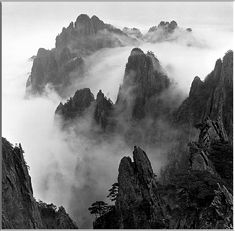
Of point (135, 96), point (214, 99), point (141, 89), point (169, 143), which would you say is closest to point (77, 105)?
point (135, 96)

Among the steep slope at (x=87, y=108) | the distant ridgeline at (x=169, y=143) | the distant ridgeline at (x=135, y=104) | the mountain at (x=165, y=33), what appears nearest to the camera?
the distant ridgeline at (x=169, y=143)

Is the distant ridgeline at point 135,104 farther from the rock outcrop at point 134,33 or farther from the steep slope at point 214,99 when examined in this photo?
the rock outcrop at point 134,33

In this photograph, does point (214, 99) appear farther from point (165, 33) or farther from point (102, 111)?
point (165, 33)

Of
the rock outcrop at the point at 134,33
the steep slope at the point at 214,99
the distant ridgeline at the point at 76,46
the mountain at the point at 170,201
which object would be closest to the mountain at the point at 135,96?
the steep slope at the point at 214,99

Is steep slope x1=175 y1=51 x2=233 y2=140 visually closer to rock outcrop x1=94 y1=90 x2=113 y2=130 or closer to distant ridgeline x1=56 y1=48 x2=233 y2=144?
distant ridgeline x1=56 y1=48 x2=233 y2=144

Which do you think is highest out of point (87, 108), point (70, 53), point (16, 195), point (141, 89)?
point (70, 53)

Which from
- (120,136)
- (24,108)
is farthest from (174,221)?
(24,108)
